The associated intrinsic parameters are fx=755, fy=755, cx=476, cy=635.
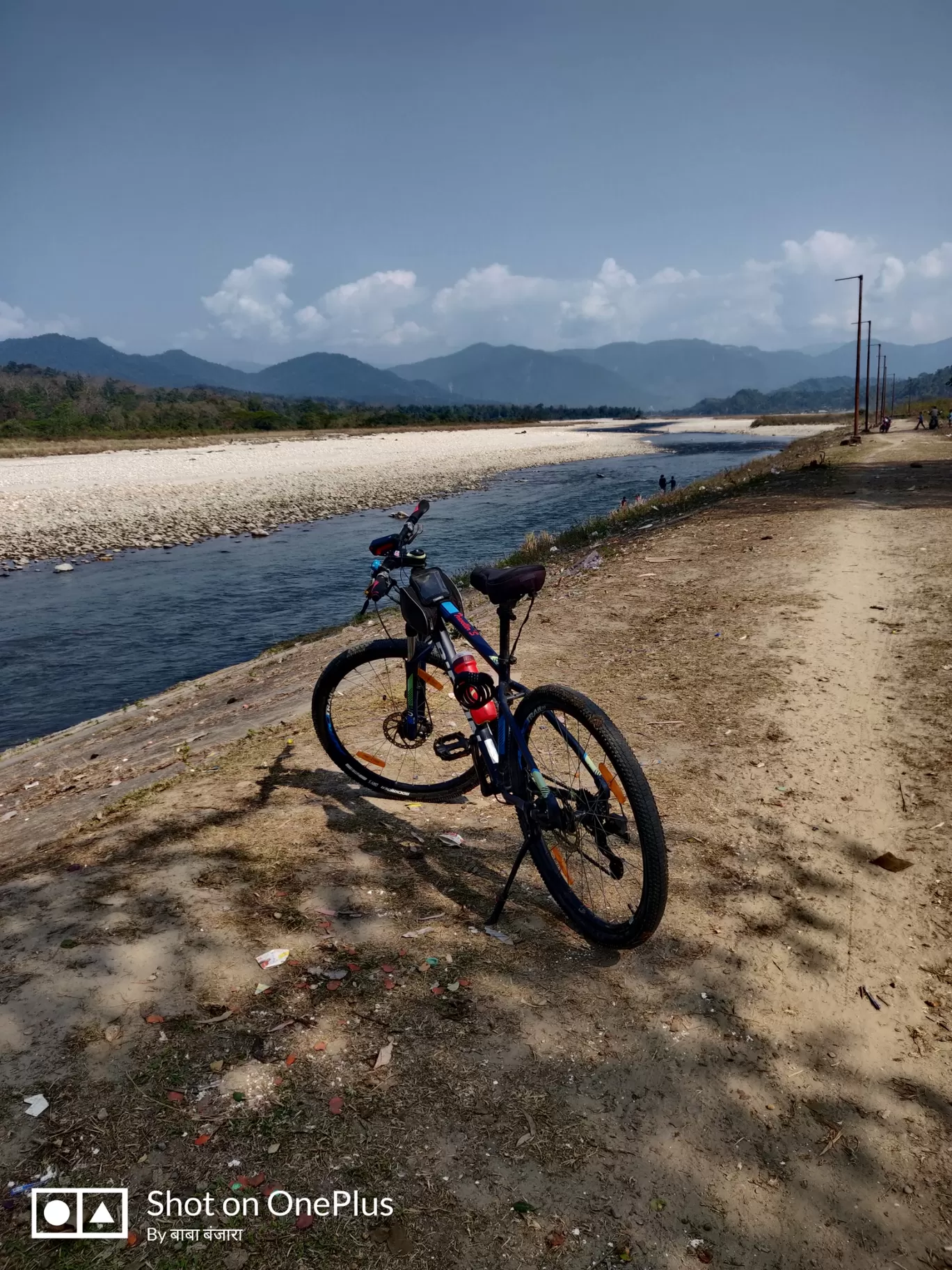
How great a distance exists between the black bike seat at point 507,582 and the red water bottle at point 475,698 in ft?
1.21

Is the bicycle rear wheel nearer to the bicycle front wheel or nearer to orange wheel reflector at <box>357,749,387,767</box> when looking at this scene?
the bicycle front wheel

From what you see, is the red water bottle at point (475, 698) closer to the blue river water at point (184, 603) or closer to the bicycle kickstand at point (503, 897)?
the bicycle kickstand at point (503, 897)

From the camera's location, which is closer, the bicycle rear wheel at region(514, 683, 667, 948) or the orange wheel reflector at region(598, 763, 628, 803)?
the bicycle rear wheel at region(514, 683, 667, 948)

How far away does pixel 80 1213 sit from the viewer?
90.0 inches

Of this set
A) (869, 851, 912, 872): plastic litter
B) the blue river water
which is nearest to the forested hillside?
the blue river water

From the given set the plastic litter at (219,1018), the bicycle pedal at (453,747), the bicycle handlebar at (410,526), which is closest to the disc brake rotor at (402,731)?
the bicycle pedal at (453,747)

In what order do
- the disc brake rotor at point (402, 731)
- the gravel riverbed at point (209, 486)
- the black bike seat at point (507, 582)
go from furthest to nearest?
the gravel riverbed at point (209, 486) → the disc brake rotor at point (402, 731) → the black bike seat at point (507, 582)

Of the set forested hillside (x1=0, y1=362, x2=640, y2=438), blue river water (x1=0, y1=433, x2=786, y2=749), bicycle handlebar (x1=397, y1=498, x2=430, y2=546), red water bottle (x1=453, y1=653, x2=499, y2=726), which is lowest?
blue river water (x1=0, y1=433, x2=786, y2=749)

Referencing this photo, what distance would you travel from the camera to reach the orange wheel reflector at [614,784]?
3.39m

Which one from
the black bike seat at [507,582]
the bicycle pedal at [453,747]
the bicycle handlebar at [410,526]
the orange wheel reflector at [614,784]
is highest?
the bicycle handlebar at [410,526]

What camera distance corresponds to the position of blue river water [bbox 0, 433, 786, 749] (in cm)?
1229

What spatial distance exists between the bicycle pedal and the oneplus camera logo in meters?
2.40

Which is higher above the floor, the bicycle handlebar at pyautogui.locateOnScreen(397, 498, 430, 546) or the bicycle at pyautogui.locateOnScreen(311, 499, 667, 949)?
the bicycle handlebar at pyautogui.locateOnScreen(397, 498, 430, 546)

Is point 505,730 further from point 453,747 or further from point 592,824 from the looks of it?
point 592,824
